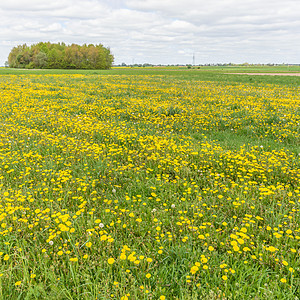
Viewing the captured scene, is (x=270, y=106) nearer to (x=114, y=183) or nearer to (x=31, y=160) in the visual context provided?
(x=114, y=183)

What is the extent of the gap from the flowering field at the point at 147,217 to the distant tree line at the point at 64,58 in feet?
352

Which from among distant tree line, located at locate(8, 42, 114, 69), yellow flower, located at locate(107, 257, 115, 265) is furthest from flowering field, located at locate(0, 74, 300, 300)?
distant tree line, located at locate(8, 42, 114, 69)

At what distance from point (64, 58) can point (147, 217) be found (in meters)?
114

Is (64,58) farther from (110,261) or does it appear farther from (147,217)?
(110,261)

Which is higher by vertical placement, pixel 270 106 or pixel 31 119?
pixel 270 106

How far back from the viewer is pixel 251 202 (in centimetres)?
355

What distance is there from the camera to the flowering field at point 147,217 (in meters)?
2.30

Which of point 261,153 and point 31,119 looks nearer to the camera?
point 261,153

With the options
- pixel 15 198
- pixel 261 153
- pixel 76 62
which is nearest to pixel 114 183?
pixel 15 198

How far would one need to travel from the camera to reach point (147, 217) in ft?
11.1

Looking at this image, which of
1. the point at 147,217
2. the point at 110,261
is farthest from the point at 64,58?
the point at 110,261

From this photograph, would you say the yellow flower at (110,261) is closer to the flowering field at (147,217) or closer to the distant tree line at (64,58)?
the flowering field at (147,217)

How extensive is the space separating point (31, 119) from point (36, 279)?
296 inches

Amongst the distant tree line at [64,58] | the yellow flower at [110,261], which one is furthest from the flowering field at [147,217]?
the distant tree line at [64,58]
